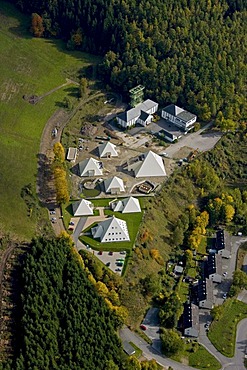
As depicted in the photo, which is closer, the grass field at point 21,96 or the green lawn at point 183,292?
the green lawn at point 183,292

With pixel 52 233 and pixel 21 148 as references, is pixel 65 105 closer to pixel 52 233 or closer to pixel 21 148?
pixel 21 148

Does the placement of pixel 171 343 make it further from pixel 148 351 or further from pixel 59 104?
Answer: pixel 59 104

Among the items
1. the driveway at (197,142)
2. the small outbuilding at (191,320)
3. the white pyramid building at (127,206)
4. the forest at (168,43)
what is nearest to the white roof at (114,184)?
the white pyramid building at (127,206)

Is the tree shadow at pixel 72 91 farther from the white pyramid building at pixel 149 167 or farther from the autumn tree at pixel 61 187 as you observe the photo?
the autumn tree at pixel 61 187

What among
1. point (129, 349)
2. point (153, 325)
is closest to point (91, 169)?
point (153, 325)

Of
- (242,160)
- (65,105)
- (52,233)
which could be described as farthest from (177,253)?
(65,105)

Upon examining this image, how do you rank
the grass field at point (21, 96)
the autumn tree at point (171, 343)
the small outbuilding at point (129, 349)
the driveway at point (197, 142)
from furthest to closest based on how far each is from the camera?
the driveway at point (197, 142)
the grass field at point (21, 96)
the autumn tree at point (171, 343)
the small outbuilding at point (129, 349)
